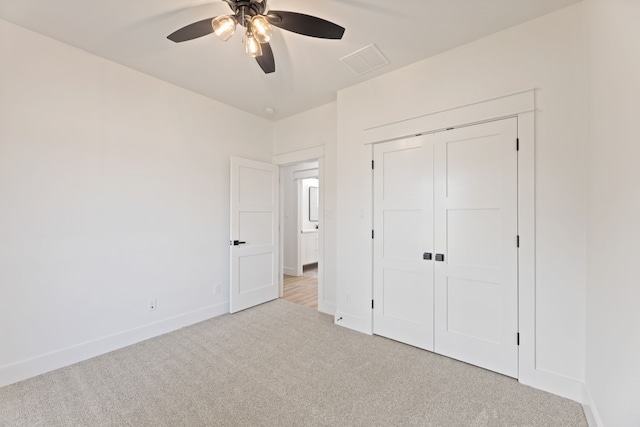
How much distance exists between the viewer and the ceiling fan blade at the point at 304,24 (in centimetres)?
158

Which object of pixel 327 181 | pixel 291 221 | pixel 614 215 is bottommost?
pixel 291 221

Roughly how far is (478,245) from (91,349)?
3.61 meters

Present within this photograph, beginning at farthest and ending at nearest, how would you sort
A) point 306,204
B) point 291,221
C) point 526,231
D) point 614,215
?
point 306,204, point 291,221, point 526,231, point 614,215

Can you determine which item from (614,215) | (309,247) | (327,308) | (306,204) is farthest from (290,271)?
(614,215)

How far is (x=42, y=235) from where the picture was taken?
7.20 feet

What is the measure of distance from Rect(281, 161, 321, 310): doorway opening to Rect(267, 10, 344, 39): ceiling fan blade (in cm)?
331

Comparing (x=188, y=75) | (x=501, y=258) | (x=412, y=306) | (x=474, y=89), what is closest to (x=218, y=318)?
(x=412, y=306)

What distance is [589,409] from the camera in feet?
5.53

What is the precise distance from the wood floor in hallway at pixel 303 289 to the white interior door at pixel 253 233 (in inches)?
14.6

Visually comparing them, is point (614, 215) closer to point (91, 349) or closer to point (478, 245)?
point (478, 245)

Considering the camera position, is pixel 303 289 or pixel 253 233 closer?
pixel 253 233

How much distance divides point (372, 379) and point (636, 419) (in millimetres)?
1410

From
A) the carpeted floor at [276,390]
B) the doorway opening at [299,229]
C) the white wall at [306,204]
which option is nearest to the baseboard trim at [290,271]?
the doorway opening at [299,229]

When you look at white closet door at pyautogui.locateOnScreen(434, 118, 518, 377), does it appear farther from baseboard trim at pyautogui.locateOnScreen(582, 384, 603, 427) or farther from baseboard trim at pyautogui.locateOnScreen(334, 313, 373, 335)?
baseboard trim at pyautogui.locateOnScreen(334, 313, 373, 335)
